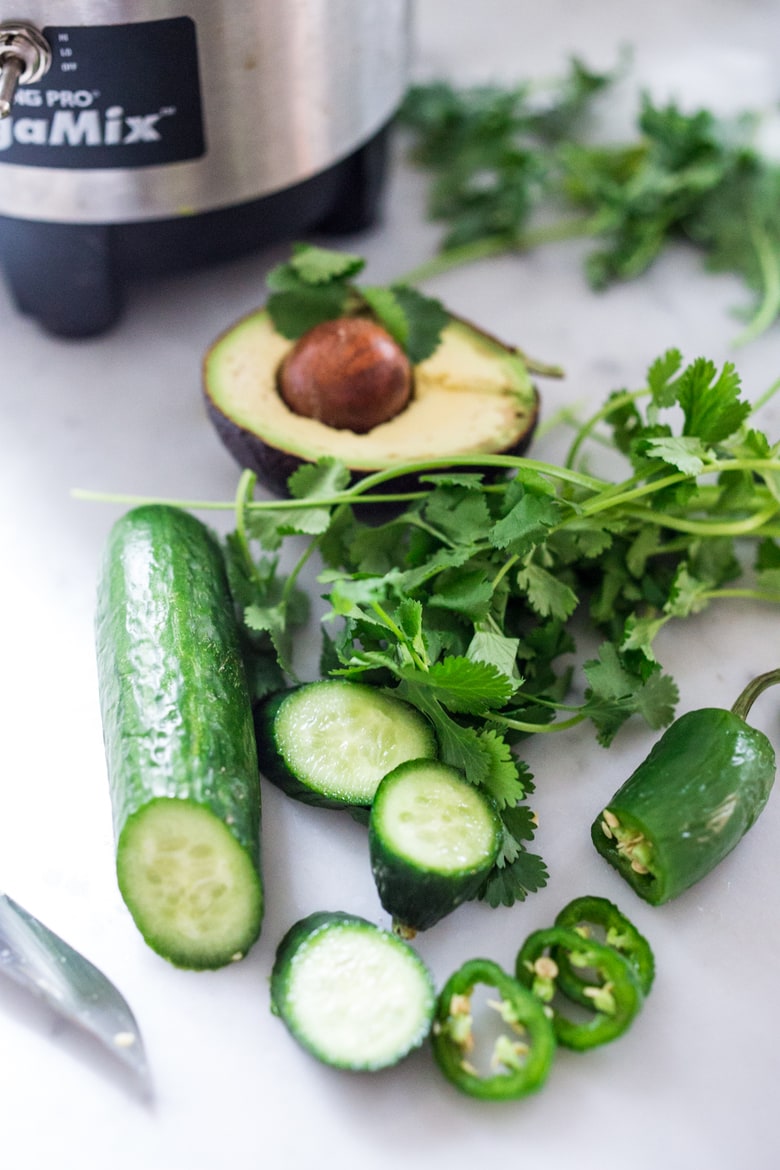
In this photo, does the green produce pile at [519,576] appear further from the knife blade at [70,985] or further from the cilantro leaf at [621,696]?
the knife blade at [70,985]

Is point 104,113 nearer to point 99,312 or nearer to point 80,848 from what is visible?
point 99,312

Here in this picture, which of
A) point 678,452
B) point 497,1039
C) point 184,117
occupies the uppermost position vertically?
point 184,117

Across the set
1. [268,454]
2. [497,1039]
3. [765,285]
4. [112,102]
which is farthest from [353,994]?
[765,285]

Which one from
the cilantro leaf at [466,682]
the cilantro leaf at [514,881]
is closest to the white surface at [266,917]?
the cilantro leaf at [514,881]

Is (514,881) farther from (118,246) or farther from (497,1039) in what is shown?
(118,246)

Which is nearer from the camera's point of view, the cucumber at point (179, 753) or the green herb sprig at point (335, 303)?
the cucumber at point (179, 753)

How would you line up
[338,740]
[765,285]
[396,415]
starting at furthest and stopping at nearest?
[765,285], [396,415], [338,740]

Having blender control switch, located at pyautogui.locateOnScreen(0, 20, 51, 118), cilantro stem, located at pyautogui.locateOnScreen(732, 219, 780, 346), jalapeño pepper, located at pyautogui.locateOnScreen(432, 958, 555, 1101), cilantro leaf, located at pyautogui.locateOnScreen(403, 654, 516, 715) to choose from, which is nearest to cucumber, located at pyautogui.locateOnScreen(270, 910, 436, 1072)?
jalapeño pepper, located at pyautogui.locateOnScreen(432, 958, 555, 1101)

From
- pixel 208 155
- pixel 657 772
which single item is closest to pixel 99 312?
pixel 208 155
